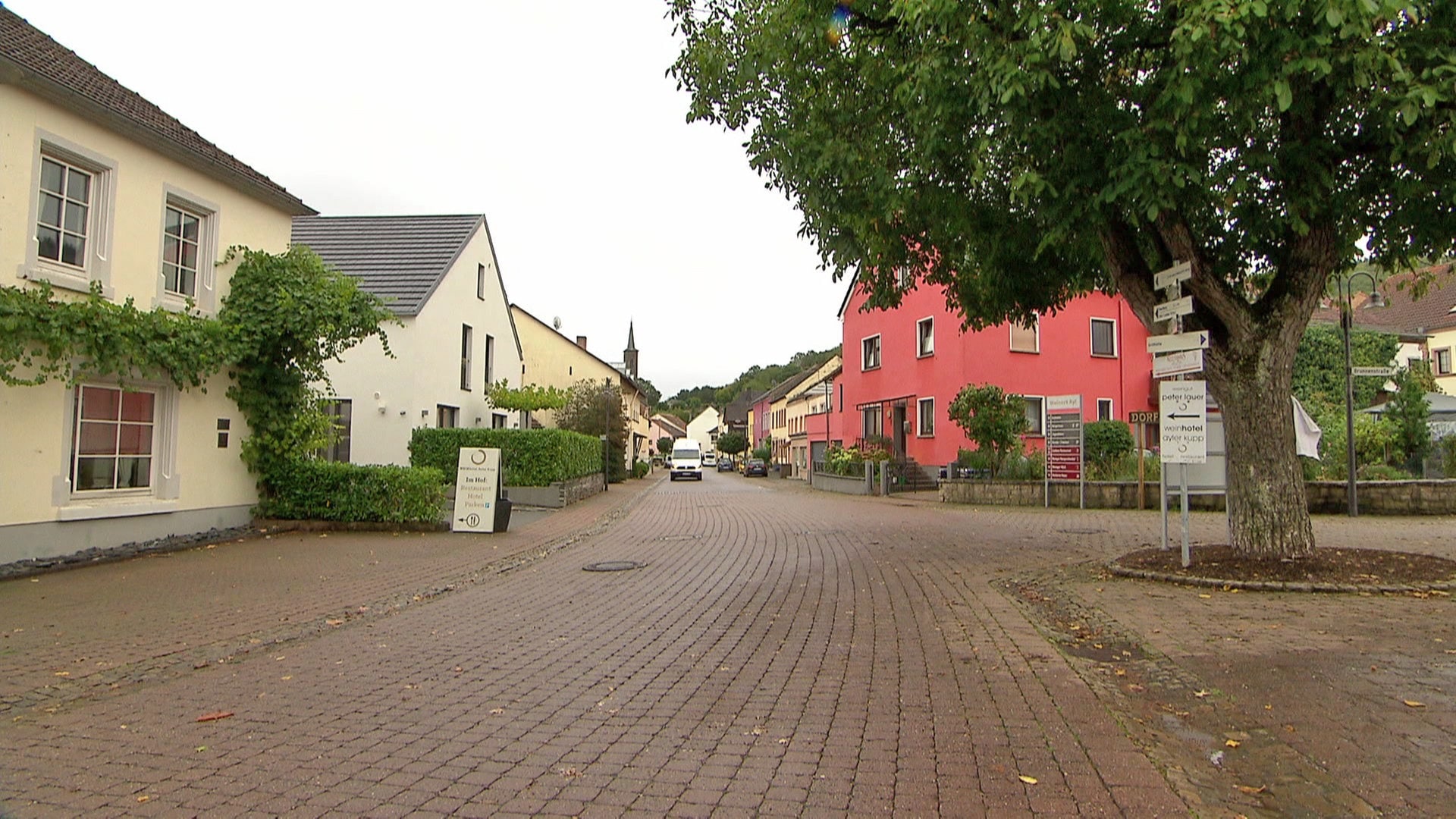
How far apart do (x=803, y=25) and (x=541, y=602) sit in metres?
6.42

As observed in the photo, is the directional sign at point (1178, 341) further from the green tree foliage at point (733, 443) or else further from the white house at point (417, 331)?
the green tree foliage at point (733, 443)

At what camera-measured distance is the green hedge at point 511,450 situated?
71.6 ft

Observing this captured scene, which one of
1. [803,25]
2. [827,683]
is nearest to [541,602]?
[827,683]

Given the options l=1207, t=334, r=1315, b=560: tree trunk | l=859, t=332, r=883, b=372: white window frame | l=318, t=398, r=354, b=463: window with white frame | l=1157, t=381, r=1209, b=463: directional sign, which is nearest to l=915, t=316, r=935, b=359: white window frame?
l=859, t=332, r=883, b=372: white window frame

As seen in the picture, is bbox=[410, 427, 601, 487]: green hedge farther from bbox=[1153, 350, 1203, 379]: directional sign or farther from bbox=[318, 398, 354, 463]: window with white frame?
bbox=[1153, 350, 1203, 379]: directional sign

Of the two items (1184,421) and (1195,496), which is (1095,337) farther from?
(1184,421)

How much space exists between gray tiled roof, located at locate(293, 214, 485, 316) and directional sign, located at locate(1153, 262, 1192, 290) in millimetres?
18345

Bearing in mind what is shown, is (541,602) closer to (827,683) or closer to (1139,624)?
(827,683)

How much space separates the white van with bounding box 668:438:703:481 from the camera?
5184 centimetres

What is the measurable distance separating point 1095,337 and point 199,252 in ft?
89.3

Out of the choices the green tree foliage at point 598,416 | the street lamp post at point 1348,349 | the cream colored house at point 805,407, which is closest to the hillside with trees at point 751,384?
the cream colored house at point 805,407

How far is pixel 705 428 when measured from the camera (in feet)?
459

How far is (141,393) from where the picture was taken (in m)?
11.9

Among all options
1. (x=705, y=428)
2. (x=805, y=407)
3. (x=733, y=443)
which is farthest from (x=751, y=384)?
(x=805, y=407)
